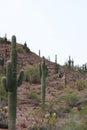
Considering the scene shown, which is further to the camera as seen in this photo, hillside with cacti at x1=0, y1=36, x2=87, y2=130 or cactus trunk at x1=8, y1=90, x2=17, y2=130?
hillside with cacti at x1=0, y1=36, x2=87, y2=130

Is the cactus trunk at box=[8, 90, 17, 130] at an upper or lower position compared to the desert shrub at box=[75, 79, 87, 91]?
lower

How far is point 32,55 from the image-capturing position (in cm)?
4262

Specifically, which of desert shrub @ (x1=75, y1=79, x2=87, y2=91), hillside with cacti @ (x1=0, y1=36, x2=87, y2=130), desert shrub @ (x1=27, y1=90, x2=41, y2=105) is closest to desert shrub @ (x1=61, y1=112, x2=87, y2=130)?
hillside with cacti @ (x1=0, y1=36, x2=87, y2=130)

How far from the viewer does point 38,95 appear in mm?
26859

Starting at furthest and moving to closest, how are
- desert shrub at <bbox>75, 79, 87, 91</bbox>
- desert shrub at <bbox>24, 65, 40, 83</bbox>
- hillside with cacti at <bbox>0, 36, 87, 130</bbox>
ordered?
1. desert shrub at <bbox>24, 65, 40, 83</bbox>
2. desert shrub at <bbox>75, 79, 87, 91</bbox>
3. hillside with cacti at <bbox>0, 36, 87, 130</bbox>

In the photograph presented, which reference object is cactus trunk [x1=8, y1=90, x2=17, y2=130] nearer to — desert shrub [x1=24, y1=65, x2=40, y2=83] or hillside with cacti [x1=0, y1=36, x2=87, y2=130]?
hillside with cacti [x1=0, y1=36, x2=87, y2=130]

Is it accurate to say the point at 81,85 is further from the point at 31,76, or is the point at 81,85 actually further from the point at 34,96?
the point at 34,96

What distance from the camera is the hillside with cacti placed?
52.7ft

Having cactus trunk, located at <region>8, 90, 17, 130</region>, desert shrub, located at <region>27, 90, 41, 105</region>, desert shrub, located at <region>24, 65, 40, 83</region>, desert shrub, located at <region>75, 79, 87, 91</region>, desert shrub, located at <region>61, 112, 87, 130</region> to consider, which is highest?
desert shrub, located at <region>24, 65, 40, 83</region>

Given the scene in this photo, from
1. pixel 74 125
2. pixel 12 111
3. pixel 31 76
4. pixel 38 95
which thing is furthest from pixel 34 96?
pixel 12 111

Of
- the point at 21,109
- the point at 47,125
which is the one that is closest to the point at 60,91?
the point at 21,109

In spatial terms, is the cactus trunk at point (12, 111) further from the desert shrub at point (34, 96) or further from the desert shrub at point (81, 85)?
the desert shrub at point (81, 85)

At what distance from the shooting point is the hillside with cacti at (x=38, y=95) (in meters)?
16.1

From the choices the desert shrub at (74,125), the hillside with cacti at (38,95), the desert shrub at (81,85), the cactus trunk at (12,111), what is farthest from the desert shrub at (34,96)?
the cactus trunk at (12,111)
